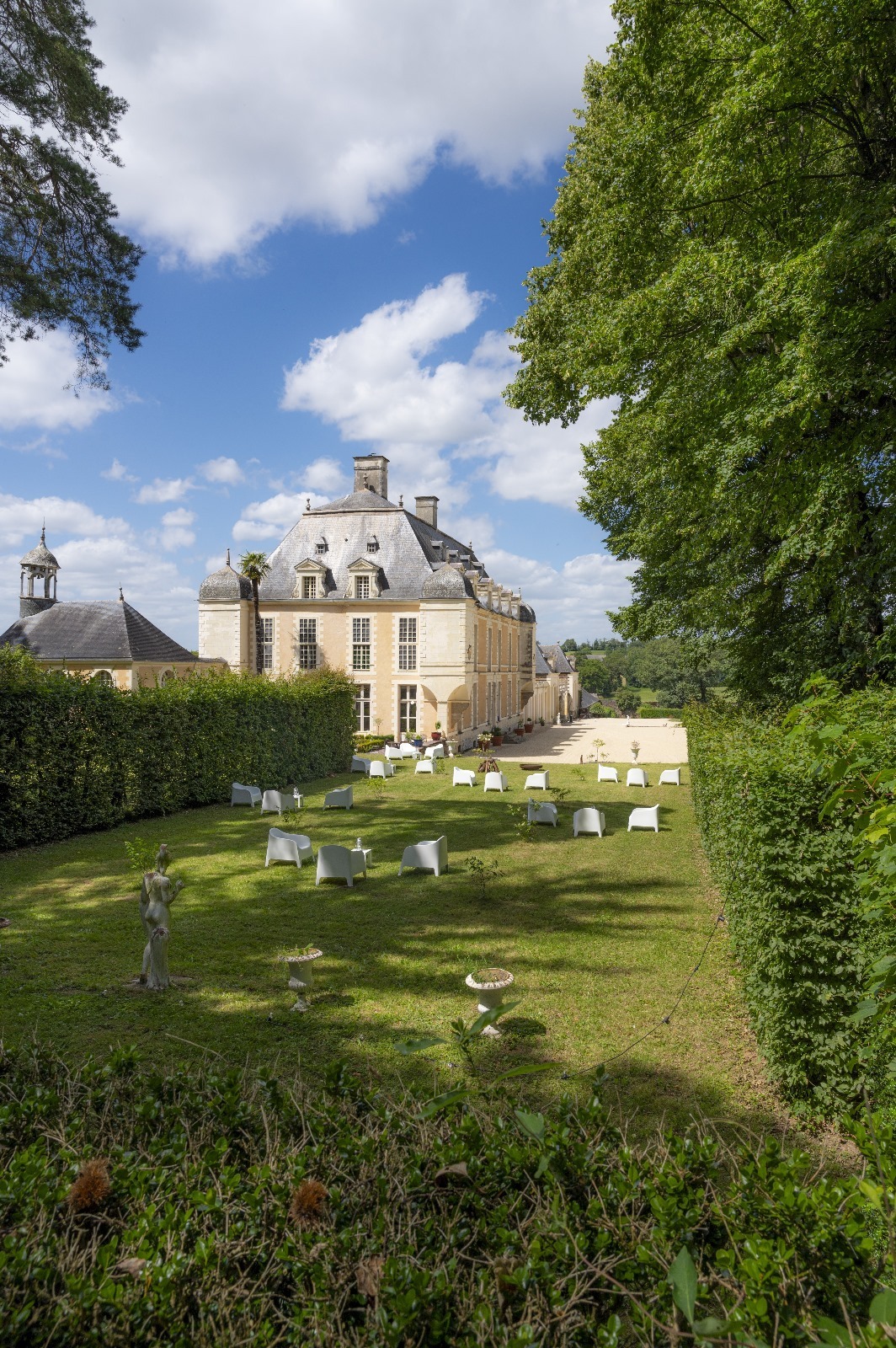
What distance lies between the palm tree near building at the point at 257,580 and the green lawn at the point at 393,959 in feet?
62.5

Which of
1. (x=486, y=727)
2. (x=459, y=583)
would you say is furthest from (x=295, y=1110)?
(x=486, y=727)

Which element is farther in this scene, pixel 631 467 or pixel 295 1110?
pixel 631 467

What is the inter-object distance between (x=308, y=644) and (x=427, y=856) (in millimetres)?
24805

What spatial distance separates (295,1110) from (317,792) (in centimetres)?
1901

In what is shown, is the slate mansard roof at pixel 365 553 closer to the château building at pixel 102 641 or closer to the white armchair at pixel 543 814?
the château building at pixel 102 641

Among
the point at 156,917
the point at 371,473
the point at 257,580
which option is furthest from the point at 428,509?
the point at 156,917

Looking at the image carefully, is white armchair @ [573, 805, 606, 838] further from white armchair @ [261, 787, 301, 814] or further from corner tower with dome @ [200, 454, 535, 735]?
corner tower with dome @ [200, 454, 535, 735]

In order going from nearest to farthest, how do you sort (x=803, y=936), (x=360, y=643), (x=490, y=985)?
(x=803, y=936)
(x=490, y=985)
(x=360, y=643)

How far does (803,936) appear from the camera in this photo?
532cm

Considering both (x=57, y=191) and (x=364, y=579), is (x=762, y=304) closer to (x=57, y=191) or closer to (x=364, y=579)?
(x=57, y=191)

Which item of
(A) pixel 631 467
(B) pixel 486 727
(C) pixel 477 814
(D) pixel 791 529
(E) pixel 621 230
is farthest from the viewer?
(B) pixel 486 727

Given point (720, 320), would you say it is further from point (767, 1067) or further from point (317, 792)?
point (317, 792)

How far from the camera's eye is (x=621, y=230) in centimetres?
1148

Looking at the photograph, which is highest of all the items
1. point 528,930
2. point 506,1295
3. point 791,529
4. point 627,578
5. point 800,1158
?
point 627,578
